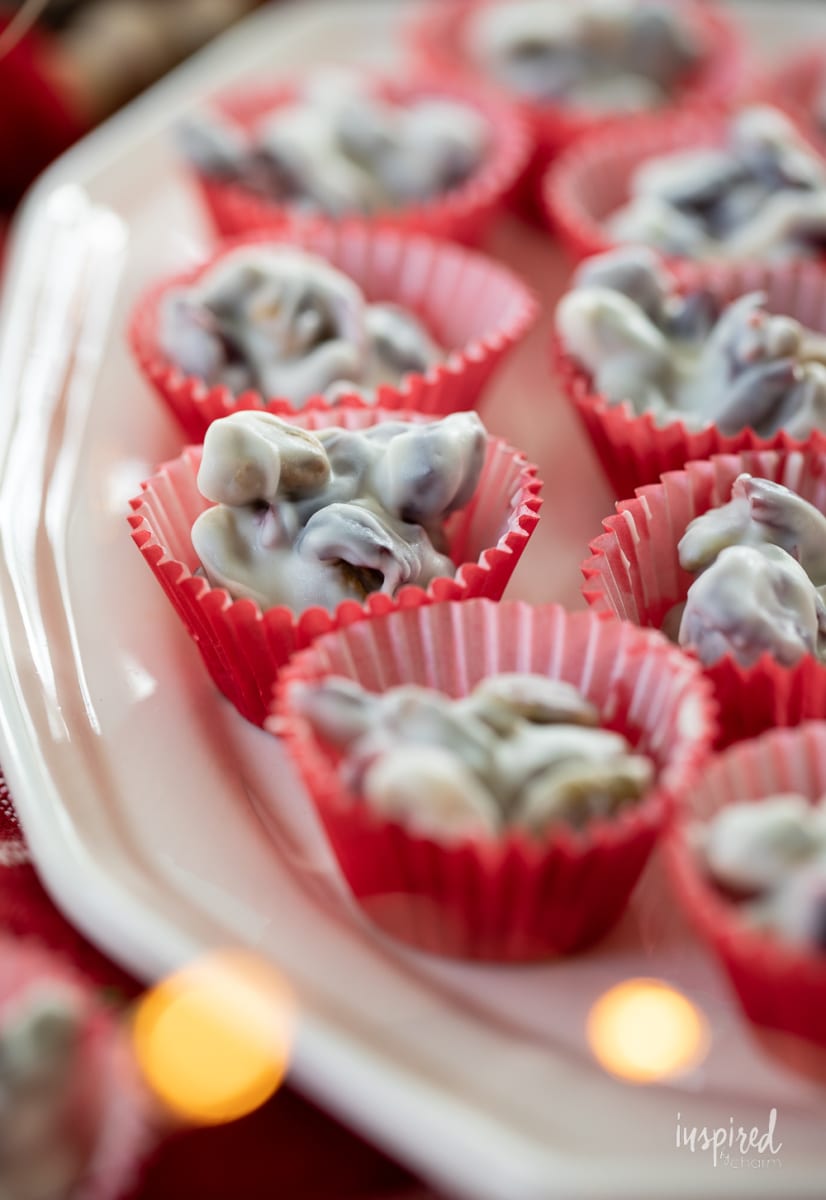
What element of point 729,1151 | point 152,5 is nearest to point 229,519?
point 729,1151


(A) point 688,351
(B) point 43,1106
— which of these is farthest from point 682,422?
(B) point 43,1106

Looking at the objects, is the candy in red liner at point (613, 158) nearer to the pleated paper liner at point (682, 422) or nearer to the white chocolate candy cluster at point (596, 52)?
the white chocolate candy cluster at point (596, 52)

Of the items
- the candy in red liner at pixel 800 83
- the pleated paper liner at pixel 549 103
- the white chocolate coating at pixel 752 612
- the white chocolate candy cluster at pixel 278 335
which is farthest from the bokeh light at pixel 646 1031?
the candy in red liner at pixel 800 83

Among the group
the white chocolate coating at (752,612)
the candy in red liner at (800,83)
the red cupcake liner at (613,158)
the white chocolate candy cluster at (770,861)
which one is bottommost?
the candy in red liner at (800,83)

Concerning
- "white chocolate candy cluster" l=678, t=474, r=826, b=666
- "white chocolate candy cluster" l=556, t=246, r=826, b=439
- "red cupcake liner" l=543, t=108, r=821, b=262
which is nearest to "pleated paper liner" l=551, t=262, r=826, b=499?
"white chocolate candy cluster" l=556, t=246, r=826, b=439

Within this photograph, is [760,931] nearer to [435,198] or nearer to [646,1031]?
[646,1031]

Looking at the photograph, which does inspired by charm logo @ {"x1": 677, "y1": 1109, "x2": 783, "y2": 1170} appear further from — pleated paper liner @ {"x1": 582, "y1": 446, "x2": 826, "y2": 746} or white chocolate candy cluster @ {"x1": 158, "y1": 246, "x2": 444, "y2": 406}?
white chocolate candy cluster @ {"x1": 158, "y1": 246, "x2": 444, "y2": 406}

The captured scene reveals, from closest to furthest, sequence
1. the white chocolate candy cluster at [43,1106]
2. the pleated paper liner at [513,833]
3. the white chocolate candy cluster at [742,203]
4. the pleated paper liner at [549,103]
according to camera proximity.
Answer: the white chocolate candy cluster at [43,1106] → the pleated paper liner at [513,833] → the white chocolate candy cluster at [742,203] → the pleated paper liner at [549,103]
